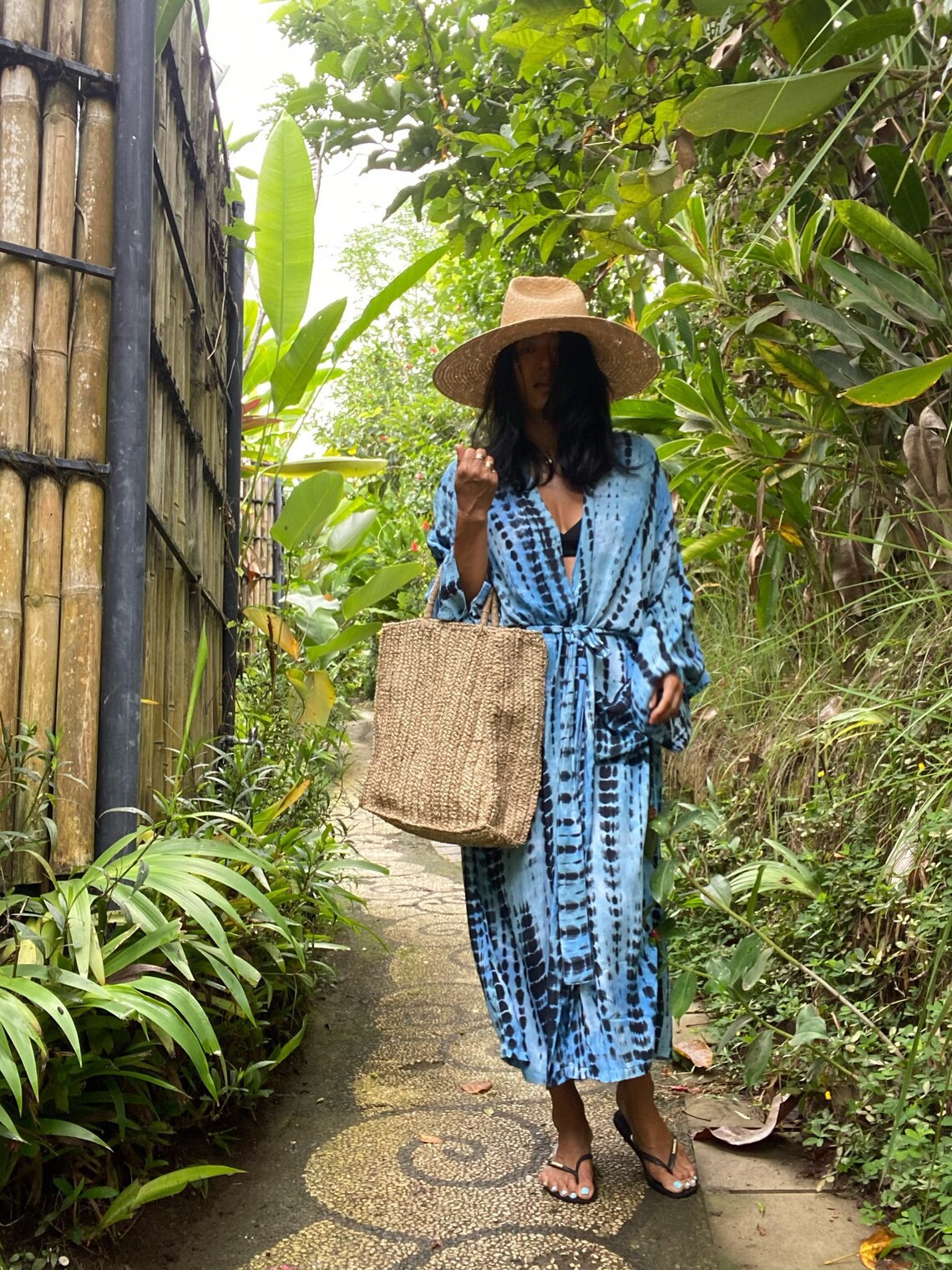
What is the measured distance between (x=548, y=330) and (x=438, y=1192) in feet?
5.60

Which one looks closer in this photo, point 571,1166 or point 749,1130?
point 571,1166

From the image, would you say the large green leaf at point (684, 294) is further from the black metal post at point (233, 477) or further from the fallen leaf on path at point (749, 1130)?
the fallen leaf on path at point (749, 1130)

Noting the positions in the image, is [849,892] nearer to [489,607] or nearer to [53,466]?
[489,607]

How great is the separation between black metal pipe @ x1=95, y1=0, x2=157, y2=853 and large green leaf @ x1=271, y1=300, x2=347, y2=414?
111 cm

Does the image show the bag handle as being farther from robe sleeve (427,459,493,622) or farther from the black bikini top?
the black bikini top

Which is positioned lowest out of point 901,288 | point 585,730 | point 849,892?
point 849,892

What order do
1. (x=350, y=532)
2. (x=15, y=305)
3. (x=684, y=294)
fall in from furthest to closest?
(x=350, y=532)
(x=684, y=294)
(x=15, y=305)

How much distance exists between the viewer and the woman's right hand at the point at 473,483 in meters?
2.19

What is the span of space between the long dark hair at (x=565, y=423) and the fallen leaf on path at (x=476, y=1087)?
139 centimetres

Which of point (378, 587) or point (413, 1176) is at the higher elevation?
point (378, 587)

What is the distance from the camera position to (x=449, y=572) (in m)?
2.38

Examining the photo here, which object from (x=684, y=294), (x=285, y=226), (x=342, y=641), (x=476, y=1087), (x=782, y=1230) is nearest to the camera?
(x=782, y=1230)

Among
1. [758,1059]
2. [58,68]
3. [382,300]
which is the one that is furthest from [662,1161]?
[382,300]

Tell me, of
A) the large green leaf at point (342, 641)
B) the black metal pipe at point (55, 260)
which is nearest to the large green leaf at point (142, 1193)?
the black metal pipe at point (55, 260)
